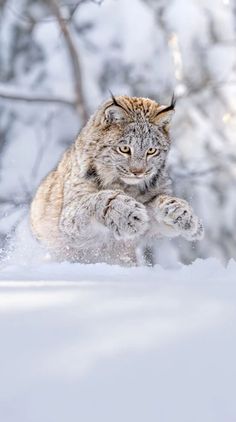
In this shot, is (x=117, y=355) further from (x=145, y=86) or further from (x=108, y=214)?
(x=145, y=86)

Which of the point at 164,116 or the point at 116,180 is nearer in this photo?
the point at 116,180

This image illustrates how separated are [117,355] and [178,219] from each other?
2172mm

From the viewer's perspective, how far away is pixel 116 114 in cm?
436

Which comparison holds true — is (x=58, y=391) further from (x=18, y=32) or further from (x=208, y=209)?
(x=18, y=32)

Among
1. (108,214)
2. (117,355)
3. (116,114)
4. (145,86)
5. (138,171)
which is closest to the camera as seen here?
(117,355)

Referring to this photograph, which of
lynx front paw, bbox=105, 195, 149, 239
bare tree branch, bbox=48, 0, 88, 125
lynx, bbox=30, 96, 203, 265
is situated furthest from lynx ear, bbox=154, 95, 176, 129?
bare tree branch, bbox=48, 0, 88, 125

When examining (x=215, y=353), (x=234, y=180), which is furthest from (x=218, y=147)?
(x=215, y=353)

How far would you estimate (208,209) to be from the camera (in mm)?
9734

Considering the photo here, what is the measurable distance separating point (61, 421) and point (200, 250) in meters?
7.86

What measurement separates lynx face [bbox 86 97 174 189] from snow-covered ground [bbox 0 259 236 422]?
1949 mm

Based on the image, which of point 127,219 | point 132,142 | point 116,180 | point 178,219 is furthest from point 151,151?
point 127,219

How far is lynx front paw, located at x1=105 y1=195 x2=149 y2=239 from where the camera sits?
3.67 meters

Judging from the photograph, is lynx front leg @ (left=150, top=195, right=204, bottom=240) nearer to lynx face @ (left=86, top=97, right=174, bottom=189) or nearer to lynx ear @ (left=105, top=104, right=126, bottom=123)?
lynx face @ (left=86, top=97, right=174, bottom=189)

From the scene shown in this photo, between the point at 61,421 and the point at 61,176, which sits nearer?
the point at 61,421
